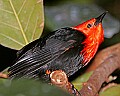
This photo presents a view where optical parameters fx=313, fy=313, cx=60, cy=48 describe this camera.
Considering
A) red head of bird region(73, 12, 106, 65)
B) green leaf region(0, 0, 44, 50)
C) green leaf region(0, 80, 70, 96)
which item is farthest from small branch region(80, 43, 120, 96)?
green leaf region(0, 80, 70, 96)

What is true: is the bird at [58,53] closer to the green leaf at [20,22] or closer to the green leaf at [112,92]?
the green leaf at [20,22]

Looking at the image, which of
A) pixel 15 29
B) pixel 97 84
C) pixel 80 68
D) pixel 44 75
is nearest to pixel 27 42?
pixel 15 29

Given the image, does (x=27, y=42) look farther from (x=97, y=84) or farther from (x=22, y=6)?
(x=97, y=84)

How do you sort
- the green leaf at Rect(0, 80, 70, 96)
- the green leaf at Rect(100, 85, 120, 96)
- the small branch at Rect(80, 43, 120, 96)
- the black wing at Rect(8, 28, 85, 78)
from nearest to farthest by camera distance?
the green leaf at Rect(0, 80, 70, 96)
the small branch at Rect(80, 43, 120, 96)
the black wing at Rect(8, 28, 85, 78)
the green leaf at Rect(100, 85, 120, 96)

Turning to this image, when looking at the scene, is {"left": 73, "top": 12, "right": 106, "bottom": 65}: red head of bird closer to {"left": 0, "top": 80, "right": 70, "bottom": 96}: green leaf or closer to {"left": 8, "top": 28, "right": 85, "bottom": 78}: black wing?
{"left": 8, "top": 28, "right": 85, "bottom": 78}: black wing

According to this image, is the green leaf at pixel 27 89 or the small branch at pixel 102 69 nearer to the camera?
the green leaf at pixel 27 89

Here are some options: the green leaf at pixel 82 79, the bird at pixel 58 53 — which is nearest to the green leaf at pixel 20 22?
the bird at pixel 58 53
